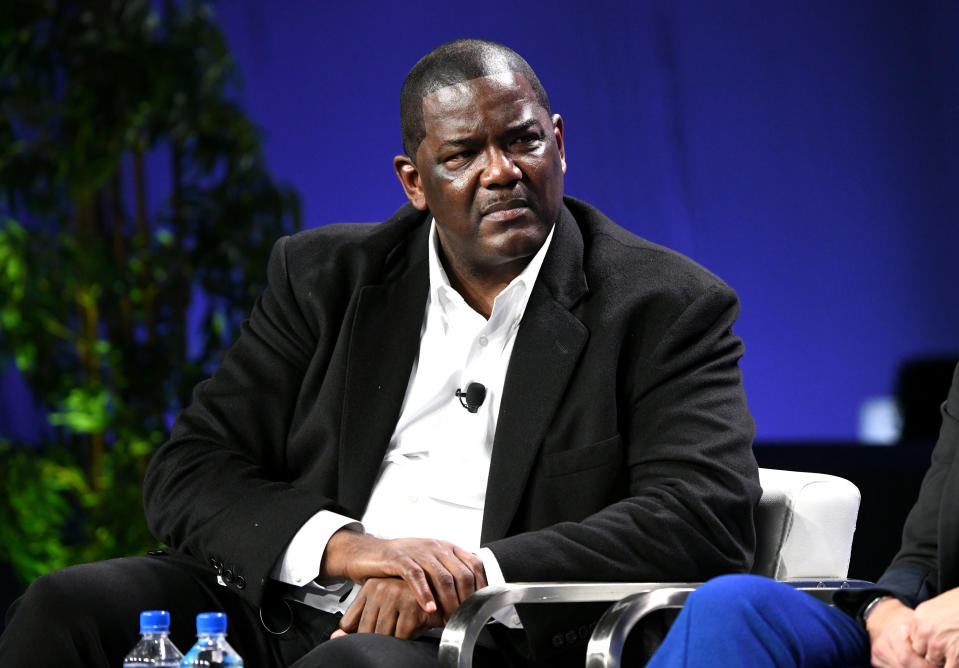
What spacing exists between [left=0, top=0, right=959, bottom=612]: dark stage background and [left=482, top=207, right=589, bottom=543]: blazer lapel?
151cm

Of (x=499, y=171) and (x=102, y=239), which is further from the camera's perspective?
(x=102, y=239)

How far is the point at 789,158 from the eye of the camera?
4.04 m

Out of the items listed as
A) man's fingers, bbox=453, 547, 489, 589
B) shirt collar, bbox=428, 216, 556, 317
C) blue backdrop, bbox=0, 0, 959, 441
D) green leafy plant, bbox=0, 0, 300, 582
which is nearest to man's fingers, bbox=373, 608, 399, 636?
man's fingers, bbox=453, 547, 489, 589

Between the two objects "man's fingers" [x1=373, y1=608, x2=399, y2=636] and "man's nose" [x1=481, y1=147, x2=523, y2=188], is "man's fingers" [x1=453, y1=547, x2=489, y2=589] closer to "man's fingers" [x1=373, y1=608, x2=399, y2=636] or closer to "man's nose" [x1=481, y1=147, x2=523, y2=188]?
"man's fingers" [x1=373, y1=608, x2=399, y2=636]

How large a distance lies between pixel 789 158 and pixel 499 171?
211 cm

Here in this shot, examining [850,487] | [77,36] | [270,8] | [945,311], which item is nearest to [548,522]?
[850,487]

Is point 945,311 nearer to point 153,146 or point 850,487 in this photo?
point 850,487

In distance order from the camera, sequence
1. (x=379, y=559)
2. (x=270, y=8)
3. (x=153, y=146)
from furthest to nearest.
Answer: (x=270, y=8), (x=153, y=146), (x=379, y=559)

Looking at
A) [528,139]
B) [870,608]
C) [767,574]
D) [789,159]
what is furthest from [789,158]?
[870,608]

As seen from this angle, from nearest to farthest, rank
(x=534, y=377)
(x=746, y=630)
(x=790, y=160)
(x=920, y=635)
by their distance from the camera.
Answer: (x=746, y=630)
(x=920, y=635)
(x=534, y=377)
(x=790, y=160)

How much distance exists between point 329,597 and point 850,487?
0.92 metres

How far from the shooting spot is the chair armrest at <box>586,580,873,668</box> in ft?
5.72

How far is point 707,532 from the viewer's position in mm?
1999

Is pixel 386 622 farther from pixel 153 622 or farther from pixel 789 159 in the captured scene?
pixel 789 159
